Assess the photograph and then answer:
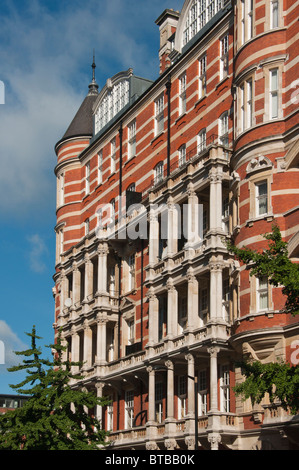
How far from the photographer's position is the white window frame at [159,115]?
185 ft

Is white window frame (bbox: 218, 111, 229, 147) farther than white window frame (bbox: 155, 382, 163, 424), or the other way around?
white window frame (bbox: 155, 382, 163, 424)

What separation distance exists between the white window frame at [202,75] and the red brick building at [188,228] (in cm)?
6

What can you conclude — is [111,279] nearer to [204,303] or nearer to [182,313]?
[182,313]

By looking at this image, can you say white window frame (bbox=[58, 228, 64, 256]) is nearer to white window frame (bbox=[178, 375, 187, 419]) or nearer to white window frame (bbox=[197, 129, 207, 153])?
white window frame (bbox=[197, 129, 207, 153])

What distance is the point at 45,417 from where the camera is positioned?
43250 mm

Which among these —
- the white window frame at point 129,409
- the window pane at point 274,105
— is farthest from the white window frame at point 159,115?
the white window frame at point 129,409

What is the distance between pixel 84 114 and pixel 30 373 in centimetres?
2991

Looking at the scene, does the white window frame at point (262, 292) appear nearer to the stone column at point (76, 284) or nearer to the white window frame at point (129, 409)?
the white window frame at point (129, 409)

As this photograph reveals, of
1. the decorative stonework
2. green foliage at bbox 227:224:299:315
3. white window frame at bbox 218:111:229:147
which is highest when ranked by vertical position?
white window frame at bbox 218:111:229:147

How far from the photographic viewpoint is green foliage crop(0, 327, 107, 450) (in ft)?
140

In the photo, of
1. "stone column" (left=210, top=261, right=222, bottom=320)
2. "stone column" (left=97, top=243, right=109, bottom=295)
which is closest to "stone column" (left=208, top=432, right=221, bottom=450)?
"stone column" (left=210, top=261, right=222, bottom=320)

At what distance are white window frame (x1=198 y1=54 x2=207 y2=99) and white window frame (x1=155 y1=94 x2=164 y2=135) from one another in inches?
192

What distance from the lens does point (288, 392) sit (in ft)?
97.1
